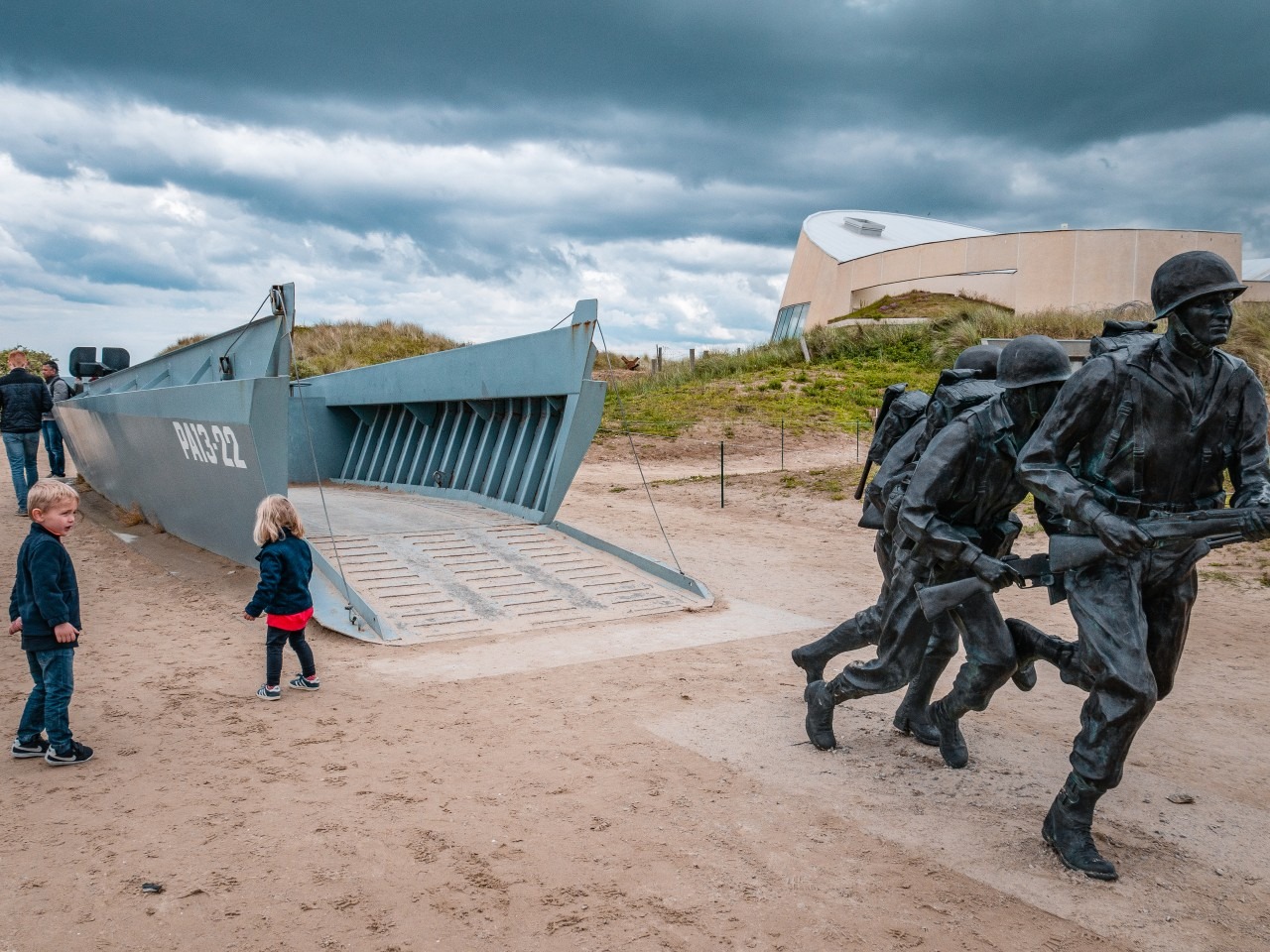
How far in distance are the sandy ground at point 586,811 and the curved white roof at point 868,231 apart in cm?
3558

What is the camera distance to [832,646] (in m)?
5.36

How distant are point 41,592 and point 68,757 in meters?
0.84

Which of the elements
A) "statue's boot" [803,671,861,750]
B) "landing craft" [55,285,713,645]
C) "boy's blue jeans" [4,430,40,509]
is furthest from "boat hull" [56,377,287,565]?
"statue's boot" [803,671,861,750]

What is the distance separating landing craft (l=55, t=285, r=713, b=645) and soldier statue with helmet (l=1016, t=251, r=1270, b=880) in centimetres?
479

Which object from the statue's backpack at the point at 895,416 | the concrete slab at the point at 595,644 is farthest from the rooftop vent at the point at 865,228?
the statue's backpack at the point at 895,416

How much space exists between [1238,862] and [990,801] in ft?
3.08

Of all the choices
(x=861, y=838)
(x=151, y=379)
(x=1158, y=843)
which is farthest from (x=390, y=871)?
(x=151, y=379)

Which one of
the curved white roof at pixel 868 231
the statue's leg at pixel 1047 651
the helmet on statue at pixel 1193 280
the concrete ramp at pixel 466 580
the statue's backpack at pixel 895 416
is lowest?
the concrete ramp at pixel 466 580

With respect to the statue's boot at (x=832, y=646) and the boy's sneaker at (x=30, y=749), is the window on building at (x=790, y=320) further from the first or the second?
the boy's sneaker at (x=30, y=749)

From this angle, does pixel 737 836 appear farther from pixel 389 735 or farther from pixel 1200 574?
pixel 1200 574

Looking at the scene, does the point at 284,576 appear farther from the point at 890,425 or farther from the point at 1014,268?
the point at 1014,268

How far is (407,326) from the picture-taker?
38.9 metres

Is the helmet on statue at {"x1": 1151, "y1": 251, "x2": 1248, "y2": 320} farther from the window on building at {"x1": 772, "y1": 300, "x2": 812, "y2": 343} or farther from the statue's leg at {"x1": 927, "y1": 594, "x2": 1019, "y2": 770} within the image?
the window on building at {"x1": 772, "y1": 300, "x2": 812, "y2": 343}

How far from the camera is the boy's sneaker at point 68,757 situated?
482 centimetres
